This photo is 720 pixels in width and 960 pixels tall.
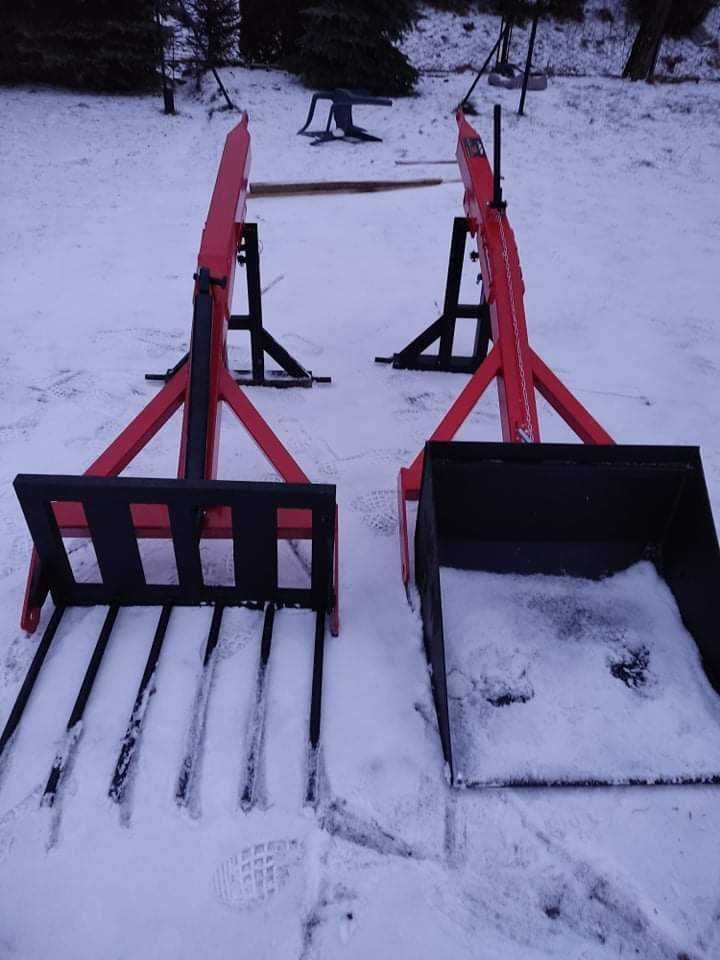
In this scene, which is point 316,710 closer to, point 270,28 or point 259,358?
point 259,358

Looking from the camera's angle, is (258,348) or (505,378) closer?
(505,378)

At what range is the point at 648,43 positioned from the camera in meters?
11.0

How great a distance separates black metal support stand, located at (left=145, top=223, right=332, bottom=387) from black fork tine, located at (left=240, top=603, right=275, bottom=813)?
6.27 feet

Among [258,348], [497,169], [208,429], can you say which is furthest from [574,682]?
[258,348]

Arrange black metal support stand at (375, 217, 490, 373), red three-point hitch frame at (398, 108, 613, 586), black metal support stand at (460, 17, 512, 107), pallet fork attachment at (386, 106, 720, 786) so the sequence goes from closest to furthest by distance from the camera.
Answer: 1. pallet fork attachment at (386, 106, 720, 786)
2. red three-point hitch frame at (398, 108, 613, 586)
3. black metal support stand at (375, 217, 490, 373)
4. black metal support stand at (460, 17, 512, 107)

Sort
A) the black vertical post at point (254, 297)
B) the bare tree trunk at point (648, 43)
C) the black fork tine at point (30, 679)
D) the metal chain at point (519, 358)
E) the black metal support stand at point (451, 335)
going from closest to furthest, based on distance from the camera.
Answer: the black fork tine at point (30, 679), the metal chain at point (519, 358), the black vertical post at point (254, 297), the black metal support stand at point (451, 335), the bare tree trunk at point (648, 43)

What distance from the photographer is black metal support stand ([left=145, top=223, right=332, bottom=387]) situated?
152 inches

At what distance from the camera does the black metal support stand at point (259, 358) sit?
3.86 m

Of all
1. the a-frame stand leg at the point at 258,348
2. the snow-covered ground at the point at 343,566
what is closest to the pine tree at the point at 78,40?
the snow-covered ground at the point at 343,566

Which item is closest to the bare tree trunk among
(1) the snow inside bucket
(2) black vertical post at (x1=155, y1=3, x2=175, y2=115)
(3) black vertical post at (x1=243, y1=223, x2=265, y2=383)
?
(2) black vertical post at (x1=155, y1=3, x2=175, y2=115)

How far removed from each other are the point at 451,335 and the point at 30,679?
10.2 feet

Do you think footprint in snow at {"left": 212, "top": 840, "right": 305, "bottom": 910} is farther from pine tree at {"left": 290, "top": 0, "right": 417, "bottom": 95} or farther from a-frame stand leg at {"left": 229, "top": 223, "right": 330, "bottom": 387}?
pine tree at {"left": 290, "top": 0, "right": 417, "bottom": 95}

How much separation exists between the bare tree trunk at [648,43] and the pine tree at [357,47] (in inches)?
165

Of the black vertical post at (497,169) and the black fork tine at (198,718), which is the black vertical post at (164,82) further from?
the black fork tine at (198,718)
